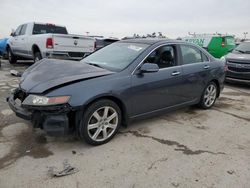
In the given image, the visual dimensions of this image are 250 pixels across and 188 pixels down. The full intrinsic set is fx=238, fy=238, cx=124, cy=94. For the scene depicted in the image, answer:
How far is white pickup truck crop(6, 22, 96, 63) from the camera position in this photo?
8188 mm

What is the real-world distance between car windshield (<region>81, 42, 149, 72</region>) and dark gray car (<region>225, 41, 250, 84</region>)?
4.95 m

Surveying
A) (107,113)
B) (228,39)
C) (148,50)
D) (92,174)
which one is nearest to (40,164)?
(92,174)

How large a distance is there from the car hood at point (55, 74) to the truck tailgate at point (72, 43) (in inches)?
176

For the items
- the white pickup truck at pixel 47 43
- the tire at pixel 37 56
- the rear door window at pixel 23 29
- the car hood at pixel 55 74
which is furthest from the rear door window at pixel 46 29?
the car hood at pixel 55 74

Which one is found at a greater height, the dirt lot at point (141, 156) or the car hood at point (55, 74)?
the car hood at point (55, 74)

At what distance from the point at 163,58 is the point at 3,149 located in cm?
292

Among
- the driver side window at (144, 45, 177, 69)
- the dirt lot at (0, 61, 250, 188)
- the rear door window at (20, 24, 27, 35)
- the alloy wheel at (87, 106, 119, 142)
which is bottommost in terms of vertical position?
the dirt lot at (0, 61, 250, 188)

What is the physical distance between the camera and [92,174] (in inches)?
109

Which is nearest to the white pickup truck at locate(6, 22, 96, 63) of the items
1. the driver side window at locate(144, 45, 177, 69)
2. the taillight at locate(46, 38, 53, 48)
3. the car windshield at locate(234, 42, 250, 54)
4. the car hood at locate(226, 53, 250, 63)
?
the taillight at locate(46, 38, 53, 48)

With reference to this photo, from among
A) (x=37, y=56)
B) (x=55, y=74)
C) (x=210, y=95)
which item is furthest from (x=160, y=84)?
(x=37, y=56)

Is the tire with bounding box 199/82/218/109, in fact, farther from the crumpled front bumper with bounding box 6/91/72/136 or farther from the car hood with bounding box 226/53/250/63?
the crumpled front bumper with bounding box 6/91/72/136

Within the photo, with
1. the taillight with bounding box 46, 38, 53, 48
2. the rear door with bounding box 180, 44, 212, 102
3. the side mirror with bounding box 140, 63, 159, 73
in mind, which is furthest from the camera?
the taillight with bounding box 46, 38, 53, 48

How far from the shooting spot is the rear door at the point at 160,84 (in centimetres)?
376

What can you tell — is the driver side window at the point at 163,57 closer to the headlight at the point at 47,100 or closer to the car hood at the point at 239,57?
the headlight at the point at 47,100
